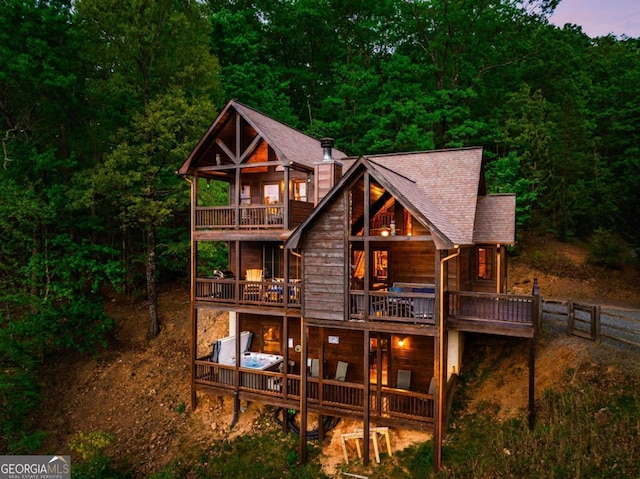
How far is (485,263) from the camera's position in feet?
56.3

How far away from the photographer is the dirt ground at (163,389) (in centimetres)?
1314

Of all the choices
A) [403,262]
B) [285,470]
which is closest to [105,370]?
[285,470]

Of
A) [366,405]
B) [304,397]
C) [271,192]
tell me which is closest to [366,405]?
[366,405]

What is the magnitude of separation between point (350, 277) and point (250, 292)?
4.85 m

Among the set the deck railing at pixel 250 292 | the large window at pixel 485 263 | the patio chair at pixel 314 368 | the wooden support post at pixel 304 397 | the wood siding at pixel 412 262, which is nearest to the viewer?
the wooden support post at pixel 304 397

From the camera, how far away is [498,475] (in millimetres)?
10320

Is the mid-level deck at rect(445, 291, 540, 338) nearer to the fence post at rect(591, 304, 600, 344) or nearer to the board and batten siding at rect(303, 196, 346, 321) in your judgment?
the fence post at rect(591, 304, 600, 344)

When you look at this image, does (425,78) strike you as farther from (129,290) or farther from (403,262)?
(129,290)

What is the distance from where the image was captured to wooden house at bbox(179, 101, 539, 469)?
1170cm

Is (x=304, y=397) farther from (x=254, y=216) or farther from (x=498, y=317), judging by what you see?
(x=254, y=216)

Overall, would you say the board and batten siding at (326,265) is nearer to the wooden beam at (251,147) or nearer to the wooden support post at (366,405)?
the wooden support post at (366,405)

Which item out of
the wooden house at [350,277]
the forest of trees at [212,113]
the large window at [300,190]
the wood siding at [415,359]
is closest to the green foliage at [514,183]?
the forest of trees at [212,113]

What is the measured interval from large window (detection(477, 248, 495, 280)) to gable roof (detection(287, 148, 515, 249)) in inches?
70.2

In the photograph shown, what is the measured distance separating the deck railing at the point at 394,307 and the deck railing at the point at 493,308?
1.14 m
